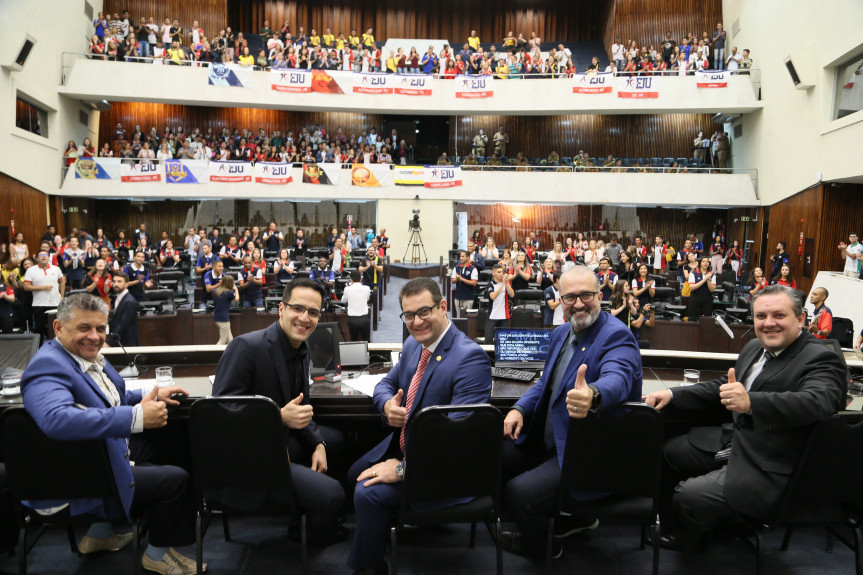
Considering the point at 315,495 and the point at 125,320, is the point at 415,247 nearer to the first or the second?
the point at 125,320

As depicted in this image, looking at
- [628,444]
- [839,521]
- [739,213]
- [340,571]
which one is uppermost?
[739,213]

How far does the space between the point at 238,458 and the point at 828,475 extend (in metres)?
2.69

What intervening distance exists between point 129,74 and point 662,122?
18.7 m

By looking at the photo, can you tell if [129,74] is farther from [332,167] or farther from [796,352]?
[796,352]

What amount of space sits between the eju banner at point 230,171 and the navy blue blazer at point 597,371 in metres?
17.7

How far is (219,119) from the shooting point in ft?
78.8

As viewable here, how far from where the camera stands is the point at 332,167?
20.0 meters

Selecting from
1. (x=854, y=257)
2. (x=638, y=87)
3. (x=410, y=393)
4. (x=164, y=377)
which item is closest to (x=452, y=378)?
(x=410, y=393)

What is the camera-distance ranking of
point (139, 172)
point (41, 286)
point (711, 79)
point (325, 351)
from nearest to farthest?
point (325, 351), point (41, 286), point (139, 172), point (711, 79)

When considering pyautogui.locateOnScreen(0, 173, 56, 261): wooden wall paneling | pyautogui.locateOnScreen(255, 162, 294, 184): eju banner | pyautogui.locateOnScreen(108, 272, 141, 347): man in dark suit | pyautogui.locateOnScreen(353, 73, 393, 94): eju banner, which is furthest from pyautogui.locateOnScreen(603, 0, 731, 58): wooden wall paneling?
pyautogui.locateOnScreen(108, 272, 141, 347): man in dark suit

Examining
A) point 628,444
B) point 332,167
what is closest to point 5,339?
point 628,444

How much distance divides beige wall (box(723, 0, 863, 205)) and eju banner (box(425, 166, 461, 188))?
9.34 meters

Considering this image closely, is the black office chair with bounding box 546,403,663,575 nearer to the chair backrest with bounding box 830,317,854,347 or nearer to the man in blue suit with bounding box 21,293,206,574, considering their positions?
the man in blue suit with bounding box 21,293,206,574

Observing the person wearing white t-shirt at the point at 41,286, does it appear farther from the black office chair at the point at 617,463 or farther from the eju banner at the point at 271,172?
the eju banner at the point at 271,172
